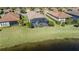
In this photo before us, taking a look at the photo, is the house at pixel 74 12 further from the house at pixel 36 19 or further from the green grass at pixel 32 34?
the house at pixel 36 19

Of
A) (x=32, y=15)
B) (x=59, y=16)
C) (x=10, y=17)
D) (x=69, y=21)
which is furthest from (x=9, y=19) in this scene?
(x=69, y=21)

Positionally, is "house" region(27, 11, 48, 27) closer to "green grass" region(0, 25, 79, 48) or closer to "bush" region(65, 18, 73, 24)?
"green grass" region(0, 25, 79, 48)

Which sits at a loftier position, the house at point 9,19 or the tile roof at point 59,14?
the tile roof at point 59,14

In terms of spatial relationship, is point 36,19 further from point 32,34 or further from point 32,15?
point 32,34

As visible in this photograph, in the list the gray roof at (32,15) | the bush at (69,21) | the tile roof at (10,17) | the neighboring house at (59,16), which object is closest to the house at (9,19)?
the tile roof at (10,17)

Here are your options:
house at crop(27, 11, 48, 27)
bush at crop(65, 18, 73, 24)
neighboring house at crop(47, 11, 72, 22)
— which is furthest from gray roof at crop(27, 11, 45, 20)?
bush at crop(65, 18, 73, 24)

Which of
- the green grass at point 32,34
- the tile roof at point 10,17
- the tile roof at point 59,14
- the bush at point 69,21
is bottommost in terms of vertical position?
the green grass at point 32,34
